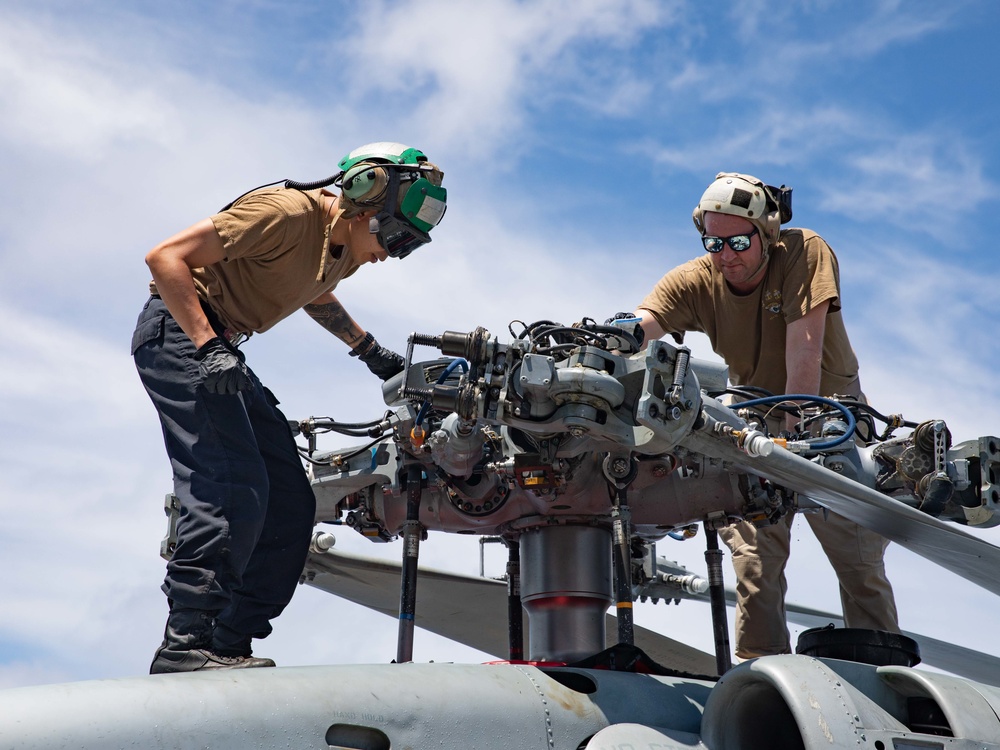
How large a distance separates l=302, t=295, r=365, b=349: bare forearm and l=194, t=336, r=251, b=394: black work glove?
1991 millimetres

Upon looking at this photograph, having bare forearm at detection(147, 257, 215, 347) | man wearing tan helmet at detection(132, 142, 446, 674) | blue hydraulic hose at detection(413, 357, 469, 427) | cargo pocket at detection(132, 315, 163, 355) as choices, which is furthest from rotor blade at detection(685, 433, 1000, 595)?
cargo pocket at detection(132, 315, 163, 355)

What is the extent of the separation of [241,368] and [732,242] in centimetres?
401

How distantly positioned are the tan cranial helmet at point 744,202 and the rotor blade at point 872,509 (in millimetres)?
2491

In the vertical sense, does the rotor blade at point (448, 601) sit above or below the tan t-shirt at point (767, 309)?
below

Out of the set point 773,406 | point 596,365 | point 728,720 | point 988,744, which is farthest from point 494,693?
point 773,406

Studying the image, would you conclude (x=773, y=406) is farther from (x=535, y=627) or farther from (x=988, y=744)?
(x=988, y=744)

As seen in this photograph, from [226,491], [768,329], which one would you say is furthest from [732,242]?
[226,491]

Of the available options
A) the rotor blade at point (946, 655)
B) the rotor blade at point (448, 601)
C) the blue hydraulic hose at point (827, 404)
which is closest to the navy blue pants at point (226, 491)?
the rotor blade at point (448, 601)

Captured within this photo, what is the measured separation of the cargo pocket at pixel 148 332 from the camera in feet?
22.1

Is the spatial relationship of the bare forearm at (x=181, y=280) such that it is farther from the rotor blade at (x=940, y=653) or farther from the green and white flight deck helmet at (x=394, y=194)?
the rotor blade at (x=940, y=653)

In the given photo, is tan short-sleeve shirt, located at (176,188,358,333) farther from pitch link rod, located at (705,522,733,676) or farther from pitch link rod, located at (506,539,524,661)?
pitch link rod, located at (705,522,733,676)

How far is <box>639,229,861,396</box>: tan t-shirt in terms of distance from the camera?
29.9ft

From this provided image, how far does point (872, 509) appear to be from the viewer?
23.1ft

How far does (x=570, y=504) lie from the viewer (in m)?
7.95
